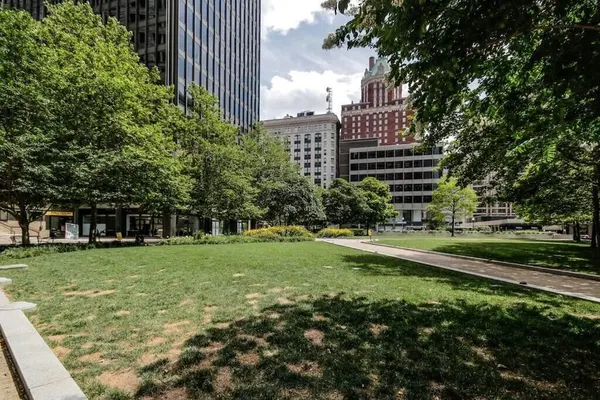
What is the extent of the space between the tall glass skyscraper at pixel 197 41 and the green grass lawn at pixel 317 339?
1464 inches

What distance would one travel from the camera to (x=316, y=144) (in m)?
136

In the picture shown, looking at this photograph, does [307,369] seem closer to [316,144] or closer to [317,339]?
[317,339]

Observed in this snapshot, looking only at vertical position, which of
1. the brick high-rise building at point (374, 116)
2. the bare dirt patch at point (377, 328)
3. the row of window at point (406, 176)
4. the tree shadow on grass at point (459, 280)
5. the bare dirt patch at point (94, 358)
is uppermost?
the brick high-rise building at point (374, 116)

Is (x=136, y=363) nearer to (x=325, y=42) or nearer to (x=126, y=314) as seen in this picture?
(x=126, y=314)

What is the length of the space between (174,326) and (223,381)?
87.7 inches

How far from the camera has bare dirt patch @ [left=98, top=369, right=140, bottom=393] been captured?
3525mm

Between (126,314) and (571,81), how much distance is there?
8.35m

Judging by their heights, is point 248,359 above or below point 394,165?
A: below

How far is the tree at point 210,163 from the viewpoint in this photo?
2880cm

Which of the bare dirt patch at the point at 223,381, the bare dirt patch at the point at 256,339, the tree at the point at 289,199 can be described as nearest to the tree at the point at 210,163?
the tree at the point at 289,199

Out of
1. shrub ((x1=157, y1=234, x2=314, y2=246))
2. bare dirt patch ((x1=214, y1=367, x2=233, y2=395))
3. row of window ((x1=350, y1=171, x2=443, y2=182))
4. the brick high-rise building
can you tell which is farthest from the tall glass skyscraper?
the brick high-rise building

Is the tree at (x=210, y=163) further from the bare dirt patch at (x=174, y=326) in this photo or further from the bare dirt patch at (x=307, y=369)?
the bare dirt patch at (x=307, y=369)

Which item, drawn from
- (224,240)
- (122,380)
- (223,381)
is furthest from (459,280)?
(224,240)

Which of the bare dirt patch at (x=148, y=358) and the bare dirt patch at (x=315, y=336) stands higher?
the bare dirt patch at (x=315, y=336)
